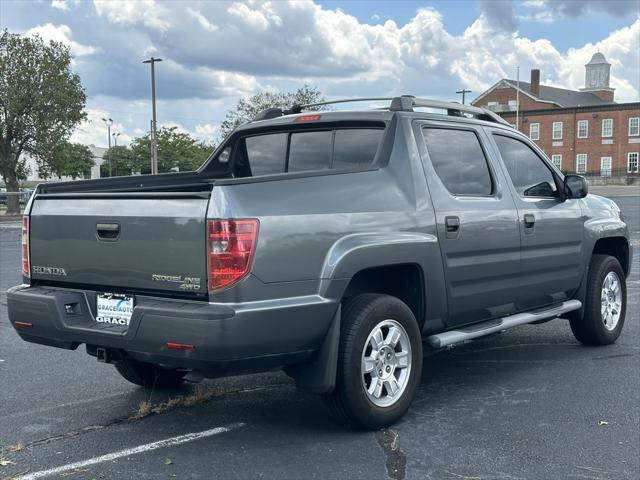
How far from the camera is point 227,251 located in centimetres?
384

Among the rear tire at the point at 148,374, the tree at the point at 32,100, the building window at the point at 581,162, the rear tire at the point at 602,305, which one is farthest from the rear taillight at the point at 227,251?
the building window at the point at 581,162

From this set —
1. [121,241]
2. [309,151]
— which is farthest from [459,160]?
[121,241]

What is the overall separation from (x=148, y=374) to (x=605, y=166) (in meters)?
70.2

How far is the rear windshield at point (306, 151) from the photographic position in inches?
203

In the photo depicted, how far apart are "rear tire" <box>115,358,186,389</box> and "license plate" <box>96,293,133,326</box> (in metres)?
1.05

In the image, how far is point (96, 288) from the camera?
14.3ft

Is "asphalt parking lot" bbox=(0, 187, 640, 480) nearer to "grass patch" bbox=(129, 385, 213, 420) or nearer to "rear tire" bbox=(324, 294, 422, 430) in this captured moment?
"grass patch" bbox=(129, 385, 213, 420)

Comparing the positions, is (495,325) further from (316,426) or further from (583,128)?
(583,128)

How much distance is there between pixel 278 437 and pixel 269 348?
71 cm

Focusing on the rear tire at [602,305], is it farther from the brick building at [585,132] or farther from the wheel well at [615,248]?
the brick building at [585,132]

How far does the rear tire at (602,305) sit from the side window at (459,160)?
1.74 meters

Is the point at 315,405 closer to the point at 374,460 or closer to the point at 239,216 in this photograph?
the point at 374,460

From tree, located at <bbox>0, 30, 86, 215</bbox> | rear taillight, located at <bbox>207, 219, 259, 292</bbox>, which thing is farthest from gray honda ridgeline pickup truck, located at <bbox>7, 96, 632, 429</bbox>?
tree, located at <bbox>0, 30, 86, 215</bbox>

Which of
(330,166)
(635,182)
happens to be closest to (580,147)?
(635,182)
